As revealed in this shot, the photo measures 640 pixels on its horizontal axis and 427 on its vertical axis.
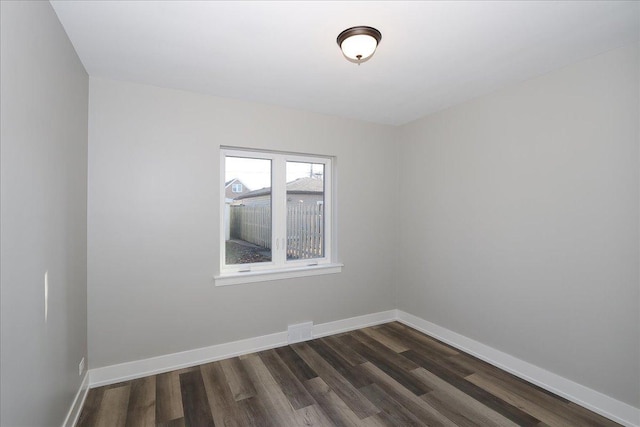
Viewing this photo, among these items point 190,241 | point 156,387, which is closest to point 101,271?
point 190,241

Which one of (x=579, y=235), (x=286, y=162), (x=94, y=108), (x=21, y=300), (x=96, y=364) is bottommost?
(x=96, y=364)

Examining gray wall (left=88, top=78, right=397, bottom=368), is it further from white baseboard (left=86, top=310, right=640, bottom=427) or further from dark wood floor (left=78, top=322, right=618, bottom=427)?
dark wood floor (left=78, top=322, right=618, bottom=427)

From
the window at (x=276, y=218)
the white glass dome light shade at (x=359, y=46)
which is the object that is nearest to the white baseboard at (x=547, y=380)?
the window at (x=276, y=218)

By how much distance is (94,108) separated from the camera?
2539mm

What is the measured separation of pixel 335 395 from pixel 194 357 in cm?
141

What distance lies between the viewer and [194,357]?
2.89m

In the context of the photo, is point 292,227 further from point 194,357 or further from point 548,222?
point 548,222

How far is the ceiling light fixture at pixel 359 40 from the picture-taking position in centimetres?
188

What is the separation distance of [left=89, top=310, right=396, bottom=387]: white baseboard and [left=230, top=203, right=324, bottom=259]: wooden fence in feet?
2.92

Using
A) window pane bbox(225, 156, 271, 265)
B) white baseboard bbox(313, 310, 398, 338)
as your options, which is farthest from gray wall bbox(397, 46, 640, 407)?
window pane bbox(225, 156, 271, 265)

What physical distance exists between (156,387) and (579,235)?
3.60 metres

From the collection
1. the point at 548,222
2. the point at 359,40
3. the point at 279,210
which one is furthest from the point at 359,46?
the point at 548,222

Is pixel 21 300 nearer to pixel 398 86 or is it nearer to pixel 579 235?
pixel 398 86

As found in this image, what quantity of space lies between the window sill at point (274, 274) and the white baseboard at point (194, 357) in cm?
61
